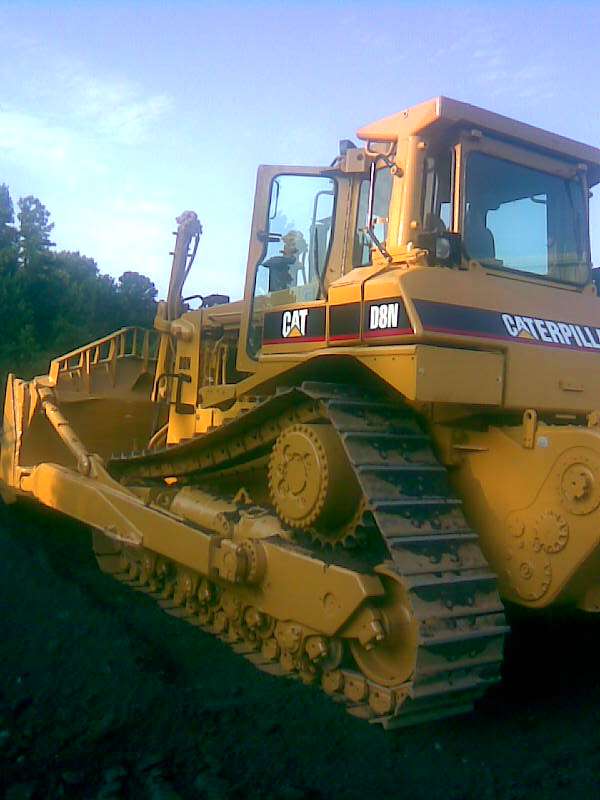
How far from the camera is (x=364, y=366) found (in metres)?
4.27

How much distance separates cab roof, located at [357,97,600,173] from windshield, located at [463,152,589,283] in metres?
0.15

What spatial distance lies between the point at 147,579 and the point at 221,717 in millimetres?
2379

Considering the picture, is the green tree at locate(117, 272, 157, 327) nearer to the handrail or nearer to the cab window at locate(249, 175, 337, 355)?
the handrail

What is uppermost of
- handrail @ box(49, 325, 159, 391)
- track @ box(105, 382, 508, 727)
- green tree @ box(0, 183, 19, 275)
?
green tree @ box(0, 183, 19, 275)

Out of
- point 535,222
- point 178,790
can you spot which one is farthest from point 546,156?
point 178,790

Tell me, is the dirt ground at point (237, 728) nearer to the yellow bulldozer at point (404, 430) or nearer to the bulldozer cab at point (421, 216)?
the yellow bulldozer at point (404, 430)

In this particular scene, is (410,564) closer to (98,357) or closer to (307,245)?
(307,245)

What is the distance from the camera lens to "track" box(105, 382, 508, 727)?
3.65 m

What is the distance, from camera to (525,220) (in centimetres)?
493

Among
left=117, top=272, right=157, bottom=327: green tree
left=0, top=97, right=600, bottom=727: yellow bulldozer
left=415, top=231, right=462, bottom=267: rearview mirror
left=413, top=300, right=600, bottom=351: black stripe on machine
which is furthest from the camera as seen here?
left=117, top=272, right=157, bottom=327: green tree

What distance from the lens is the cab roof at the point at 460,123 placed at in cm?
442

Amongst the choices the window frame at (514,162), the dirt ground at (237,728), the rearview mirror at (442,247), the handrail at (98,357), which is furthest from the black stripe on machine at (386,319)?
the handrail at (98,357)

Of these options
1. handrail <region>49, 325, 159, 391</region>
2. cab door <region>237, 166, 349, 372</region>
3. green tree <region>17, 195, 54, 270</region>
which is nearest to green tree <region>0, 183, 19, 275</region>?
green tree <region>17, 195, 54, 270</region>

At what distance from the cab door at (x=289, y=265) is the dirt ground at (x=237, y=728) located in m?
1.86
